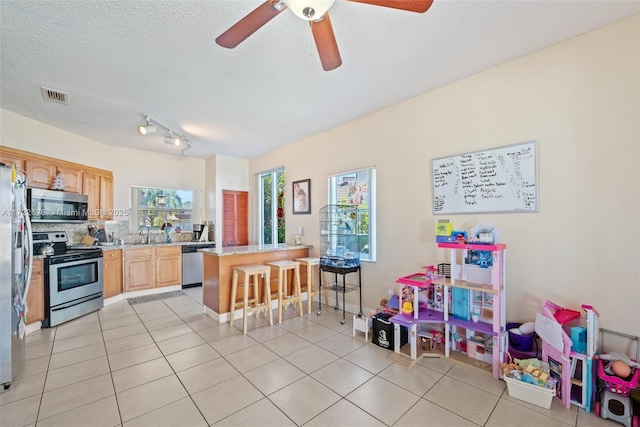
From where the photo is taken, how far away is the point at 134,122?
376 centimetres

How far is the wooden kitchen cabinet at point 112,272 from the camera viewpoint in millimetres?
4211

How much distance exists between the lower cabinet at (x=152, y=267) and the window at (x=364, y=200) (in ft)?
11.3

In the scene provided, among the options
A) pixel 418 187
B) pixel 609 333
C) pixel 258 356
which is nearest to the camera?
pixel 609 333

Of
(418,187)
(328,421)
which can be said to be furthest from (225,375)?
(418,187)

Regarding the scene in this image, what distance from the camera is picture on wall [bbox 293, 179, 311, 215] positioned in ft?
14.9

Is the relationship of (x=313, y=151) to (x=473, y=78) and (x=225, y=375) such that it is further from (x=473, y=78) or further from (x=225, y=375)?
(x=225, y=375)

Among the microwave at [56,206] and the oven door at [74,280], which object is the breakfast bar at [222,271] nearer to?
the oven door at [74,280]

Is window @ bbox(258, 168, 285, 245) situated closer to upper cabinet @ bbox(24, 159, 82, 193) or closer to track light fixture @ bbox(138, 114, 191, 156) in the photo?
track light fixture @ bbox(138, 114, 191, 156)

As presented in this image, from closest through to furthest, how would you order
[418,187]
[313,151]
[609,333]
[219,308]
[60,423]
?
[60,423] → [609,333] → [418,187] → [219,308] → [313,151]

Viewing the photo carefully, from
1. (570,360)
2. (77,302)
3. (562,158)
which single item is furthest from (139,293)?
(562,158)

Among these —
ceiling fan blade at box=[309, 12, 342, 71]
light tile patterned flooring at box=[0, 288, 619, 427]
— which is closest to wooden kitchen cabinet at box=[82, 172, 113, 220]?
light tile patterned flooring at box=[0, 288, 619, 427]

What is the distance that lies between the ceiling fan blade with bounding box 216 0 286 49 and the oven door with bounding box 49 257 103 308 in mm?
3734

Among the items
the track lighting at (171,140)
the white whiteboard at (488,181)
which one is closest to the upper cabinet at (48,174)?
the track lighting at (171,140)

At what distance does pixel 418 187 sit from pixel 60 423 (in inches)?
140
